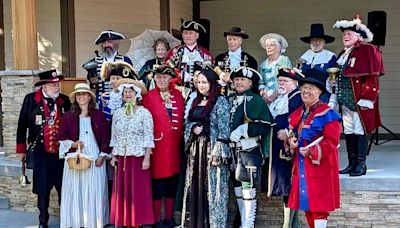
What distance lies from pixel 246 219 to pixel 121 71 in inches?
68.5

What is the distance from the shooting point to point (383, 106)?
8789 millimetres

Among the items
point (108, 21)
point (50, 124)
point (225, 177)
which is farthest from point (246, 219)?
point (108, 21)

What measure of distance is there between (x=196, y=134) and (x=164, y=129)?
0.34 metres

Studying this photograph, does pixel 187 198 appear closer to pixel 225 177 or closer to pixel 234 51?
pixel 225 177

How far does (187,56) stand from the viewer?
549 cm

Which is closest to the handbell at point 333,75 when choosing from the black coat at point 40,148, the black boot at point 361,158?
the black boot at point 361,158

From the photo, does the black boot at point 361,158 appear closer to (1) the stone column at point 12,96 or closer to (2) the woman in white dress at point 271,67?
(2) the woman in white dress at point 271,67

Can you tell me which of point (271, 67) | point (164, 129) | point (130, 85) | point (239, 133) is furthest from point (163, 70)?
point (271, 67)

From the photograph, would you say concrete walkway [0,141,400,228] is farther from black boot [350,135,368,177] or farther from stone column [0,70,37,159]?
stone column [0,70,37,159]

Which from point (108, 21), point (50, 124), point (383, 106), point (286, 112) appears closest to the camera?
point (286, 112)

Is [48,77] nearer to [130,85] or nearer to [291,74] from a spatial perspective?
[130,85]

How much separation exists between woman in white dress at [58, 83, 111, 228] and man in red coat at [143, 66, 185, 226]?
0.45 meters

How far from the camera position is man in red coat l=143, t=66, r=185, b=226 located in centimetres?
488

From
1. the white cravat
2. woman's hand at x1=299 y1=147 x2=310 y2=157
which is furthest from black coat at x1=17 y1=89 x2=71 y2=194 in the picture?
woman's hand at x1=299 y1=147 x2=310 y2=157
